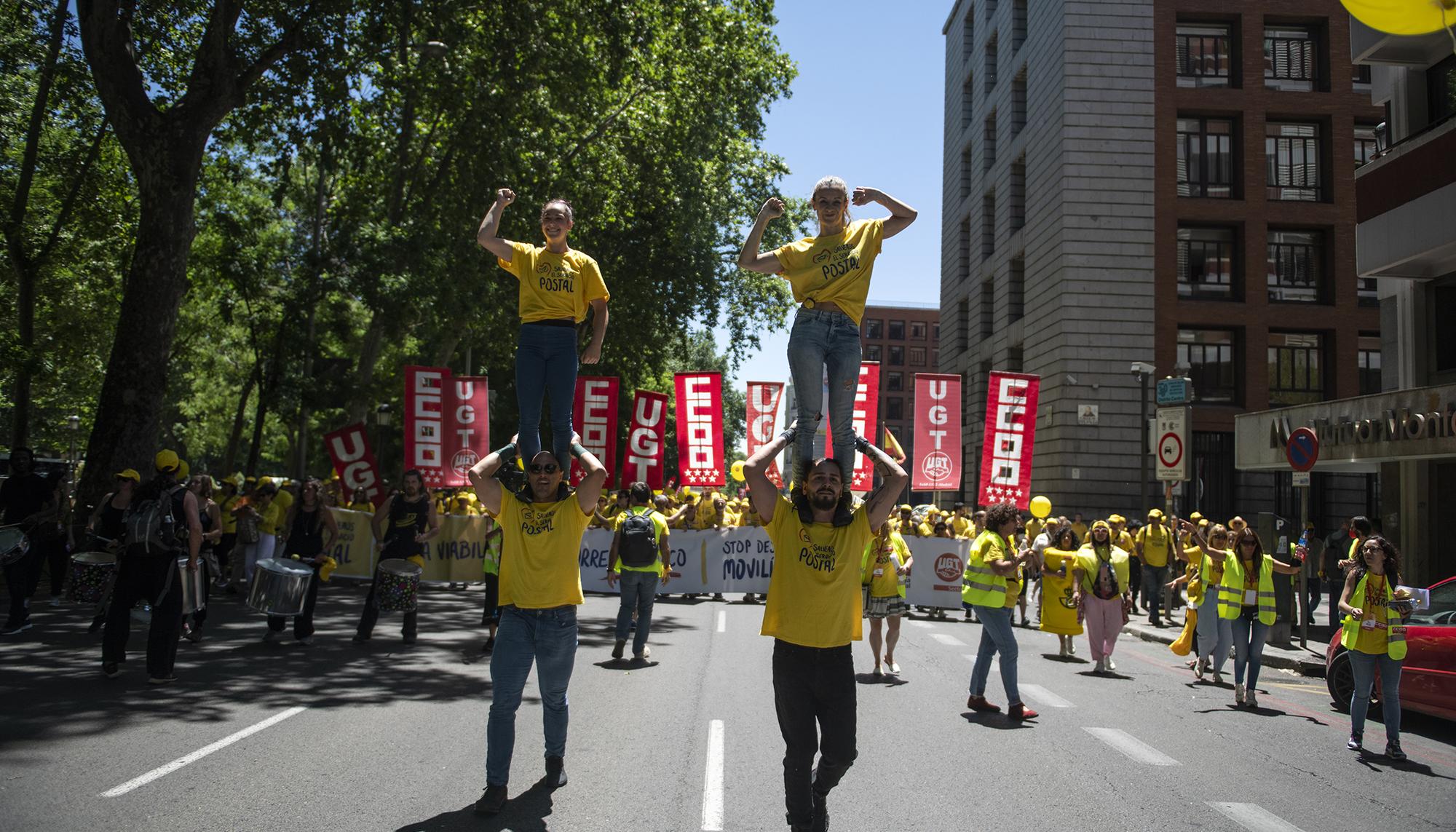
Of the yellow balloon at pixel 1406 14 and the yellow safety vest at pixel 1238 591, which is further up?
the yellow balloon at pixel 1406 14

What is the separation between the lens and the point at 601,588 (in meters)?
21.9

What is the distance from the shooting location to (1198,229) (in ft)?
117

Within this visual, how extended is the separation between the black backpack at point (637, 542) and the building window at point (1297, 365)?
95.9 feet

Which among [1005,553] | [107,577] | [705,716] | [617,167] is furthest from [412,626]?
[617,167]

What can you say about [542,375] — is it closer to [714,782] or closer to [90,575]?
[714,782]

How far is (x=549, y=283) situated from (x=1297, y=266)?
3492 centimetres

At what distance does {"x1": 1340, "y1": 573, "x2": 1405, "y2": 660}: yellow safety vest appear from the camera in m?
9.20

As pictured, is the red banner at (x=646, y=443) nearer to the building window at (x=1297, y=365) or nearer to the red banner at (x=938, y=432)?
the red banner at (x=938, y=432)

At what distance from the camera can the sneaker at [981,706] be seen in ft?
32.9

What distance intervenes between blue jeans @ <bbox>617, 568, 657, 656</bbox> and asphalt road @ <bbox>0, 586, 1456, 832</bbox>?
0.40m

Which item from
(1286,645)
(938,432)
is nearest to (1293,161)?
(1286,645)

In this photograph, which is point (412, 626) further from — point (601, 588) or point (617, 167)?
point (617, 167)

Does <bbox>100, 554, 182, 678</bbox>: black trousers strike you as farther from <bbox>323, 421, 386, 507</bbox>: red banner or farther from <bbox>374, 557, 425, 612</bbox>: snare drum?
<bbox>323, 421, 386, 507</bbox>: red banner

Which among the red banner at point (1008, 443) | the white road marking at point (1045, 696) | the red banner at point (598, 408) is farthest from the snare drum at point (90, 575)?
the red banner at point (1008, 443)
